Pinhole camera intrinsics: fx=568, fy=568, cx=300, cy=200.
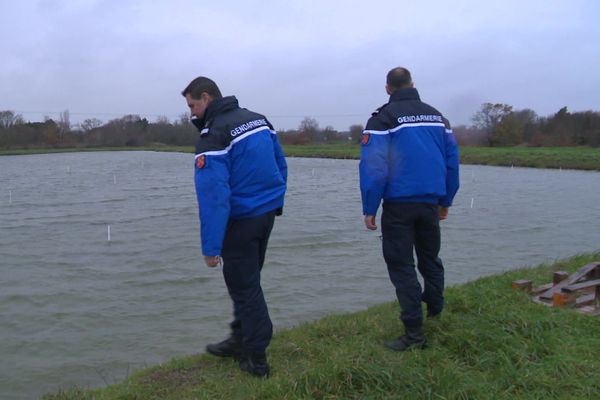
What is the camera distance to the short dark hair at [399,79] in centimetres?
474

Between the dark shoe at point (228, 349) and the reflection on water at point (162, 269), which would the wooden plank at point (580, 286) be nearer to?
the reflection on water at point (162, 269)

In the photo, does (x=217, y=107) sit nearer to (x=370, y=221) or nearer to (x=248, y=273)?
(x=248, y=273)

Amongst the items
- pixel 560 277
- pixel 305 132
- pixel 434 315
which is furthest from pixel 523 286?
pixel 305 132

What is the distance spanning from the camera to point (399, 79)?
4.74m

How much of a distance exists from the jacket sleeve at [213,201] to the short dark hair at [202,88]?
56cm

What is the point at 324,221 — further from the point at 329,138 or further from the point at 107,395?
the point at 329,138

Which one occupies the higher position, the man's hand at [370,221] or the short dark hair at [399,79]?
→ the short dark hair at [399,79]

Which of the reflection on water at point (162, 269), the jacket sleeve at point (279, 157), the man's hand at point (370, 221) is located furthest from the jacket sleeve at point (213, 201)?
the reflection on water at point (162, 269)

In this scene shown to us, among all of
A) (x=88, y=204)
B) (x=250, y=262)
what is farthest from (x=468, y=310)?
(x=88, y=204)

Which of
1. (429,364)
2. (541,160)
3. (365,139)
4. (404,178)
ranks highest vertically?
(365,139)

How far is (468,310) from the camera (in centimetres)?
525

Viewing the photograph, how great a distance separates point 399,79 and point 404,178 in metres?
0.87

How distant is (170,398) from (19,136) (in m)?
119

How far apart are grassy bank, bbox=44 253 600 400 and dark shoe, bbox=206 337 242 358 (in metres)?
0.07
